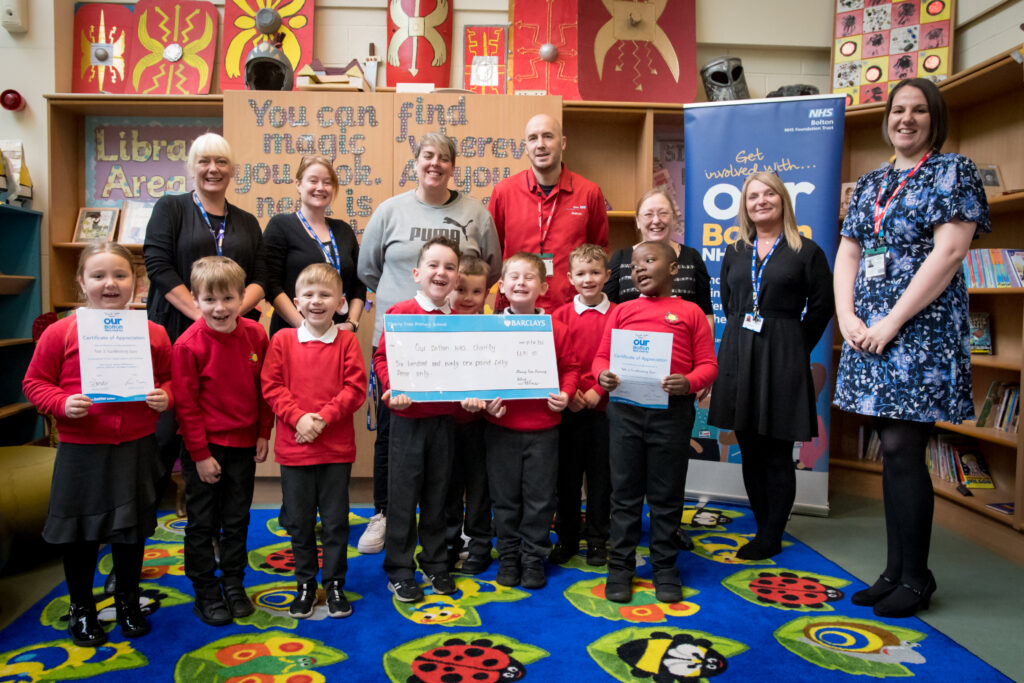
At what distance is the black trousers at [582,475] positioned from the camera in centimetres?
268

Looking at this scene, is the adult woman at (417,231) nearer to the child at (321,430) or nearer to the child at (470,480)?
the child at (470,480)

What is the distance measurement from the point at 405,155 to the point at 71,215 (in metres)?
2.23

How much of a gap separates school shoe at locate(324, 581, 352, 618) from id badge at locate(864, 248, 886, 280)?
211 centimetres

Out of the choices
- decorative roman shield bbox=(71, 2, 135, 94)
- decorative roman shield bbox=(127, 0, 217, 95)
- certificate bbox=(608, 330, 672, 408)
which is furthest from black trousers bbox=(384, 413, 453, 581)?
decorative roman shield bbox=(71, 2, 135, 94)

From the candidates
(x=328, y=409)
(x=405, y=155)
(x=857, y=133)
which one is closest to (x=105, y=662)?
(x=328, y=409)

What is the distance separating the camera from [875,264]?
2.29 m

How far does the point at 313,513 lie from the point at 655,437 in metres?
1.21

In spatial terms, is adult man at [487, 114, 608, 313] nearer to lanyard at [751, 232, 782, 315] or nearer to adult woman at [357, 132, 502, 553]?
adult woman at [357, 132, 502, 553]

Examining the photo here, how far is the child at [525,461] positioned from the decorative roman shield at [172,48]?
2.96 metres

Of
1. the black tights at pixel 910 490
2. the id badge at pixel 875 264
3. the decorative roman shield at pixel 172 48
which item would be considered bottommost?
the black tights at pixel 910 490

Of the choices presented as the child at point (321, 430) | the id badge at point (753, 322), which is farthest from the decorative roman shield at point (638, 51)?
the child at point (321, 430)

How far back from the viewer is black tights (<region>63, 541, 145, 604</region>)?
6.58 ft

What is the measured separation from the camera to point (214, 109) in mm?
4105

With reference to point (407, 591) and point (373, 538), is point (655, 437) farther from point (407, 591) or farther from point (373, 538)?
point (373, 538)
